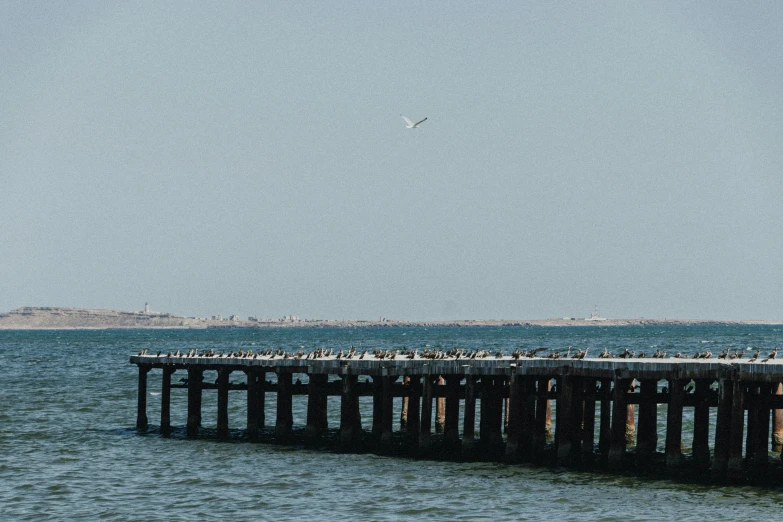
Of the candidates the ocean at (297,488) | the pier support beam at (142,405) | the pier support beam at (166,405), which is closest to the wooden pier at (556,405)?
the ocean at (297,488)

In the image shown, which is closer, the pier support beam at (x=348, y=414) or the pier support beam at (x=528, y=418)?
the pier support beam at (x=528, y=418)

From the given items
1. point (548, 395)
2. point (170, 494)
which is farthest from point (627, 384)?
point (170, 494)

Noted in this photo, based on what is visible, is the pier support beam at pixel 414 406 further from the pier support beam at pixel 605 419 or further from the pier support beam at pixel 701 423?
the pier support beam at pixel 701 423

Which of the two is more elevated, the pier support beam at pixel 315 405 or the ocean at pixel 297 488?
the pier support beam at pixel 315 405

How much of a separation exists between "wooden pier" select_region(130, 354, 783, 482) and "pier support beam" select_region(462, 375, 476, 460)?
0.10 feet

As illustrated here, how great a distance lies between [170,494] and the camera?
110 feet

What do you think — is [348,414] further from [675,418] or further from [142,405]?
[675,418]

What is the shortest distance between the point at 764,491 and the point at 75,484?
18.4 meters

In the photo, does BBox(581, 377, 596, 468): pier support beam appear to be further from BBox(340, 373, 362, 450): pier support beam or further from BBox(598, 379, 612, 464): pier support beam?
BBox(340, 373, 362, 450): pier support beam

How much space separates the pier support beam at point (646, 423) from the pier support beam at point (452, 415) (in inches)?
237

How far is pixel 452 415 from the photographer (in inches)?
1544

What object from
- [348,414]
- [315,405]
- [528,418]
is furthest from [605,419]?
[315,405]

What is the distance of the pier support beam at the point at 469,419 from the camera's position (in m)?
36.7

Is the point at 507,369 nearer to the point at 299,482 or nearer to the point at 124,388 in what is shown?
the point at 299,482
